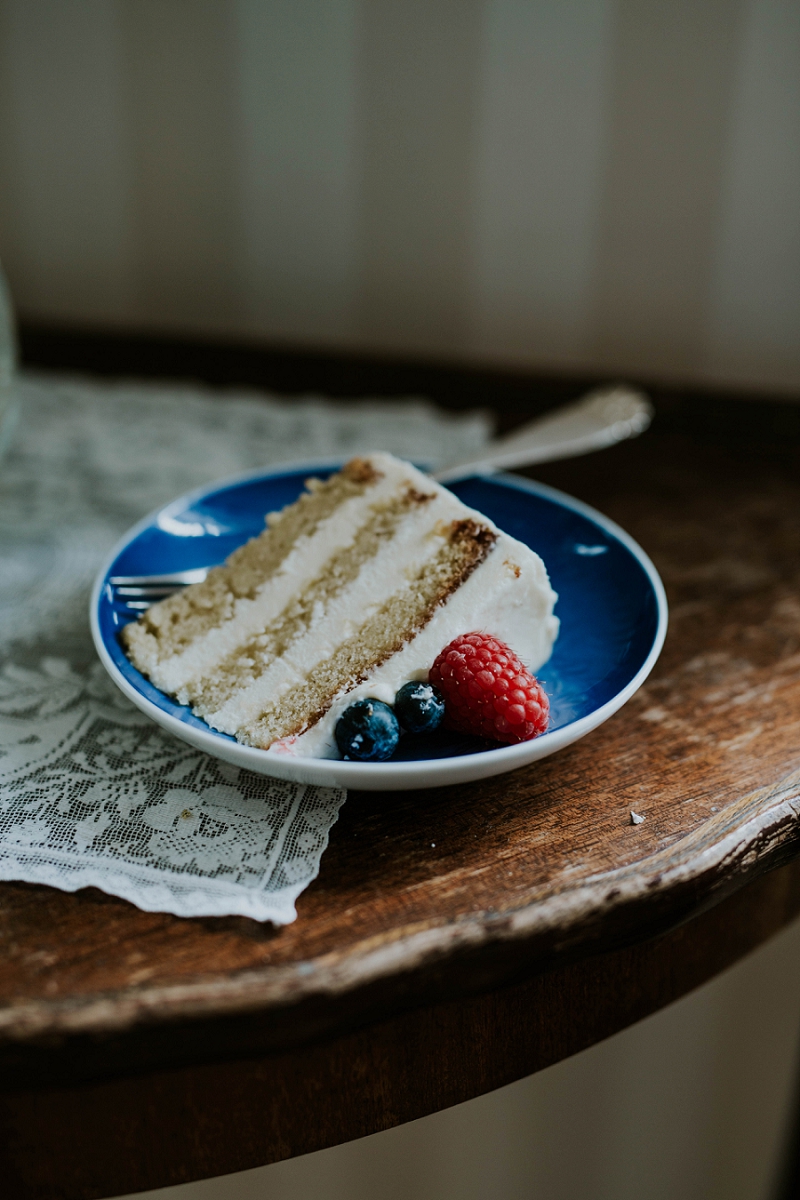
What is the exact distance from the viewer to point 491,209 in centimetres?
119

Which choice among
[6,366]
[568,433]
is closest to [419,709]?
[568,433]

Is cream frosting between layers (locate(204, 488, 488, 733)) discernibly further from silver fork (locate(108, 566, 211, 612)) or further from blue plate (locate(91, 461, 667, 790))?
silver fork (locate(108, 566, 211, 612))

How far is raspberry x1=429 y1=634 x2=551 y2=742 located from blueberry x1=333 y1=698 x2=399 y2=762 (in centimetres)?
4

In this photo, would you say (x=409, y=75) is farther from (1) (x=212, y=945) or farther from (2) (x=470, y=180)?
(1) (x=212, y=945)

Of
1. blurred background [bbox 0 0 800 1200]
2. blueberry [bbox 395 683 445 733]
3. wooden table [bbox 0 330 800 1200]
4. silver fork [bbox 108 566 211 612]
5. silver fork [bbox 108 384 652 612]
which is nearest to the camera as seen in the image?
wooden table [bbox 0 330 800 1200]

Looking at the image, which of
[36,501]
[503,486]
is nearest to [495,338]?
[503,486]

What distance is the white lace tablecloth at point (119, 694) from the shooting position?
527mm

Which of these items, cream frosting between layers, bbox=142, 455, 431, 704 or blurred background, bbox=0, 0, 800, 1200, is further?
blurred background, bbox=0, 0, 800, 1200

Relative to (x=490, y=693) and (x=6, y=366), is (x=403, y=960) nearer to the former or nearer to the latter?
(x=490, y=693)

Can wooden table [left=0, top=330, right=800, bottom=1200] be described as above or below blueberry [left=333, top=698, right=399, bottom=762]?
below

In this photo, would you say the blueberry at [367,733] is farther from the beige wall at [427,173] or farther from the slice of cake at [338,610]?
the beige wall at [427,173]

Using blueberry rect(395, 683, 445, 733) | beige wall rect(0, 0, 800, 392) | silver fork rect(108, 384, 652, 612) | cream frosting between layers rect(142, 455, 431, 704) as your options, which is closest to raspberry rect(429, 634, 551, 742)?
blueberry rect(395, 683, 445, 733)

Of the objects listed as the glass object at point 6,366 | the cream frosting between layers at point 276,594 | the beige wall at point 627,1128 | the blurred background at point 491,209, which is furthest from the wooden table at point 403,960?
the glass object at point 6,366

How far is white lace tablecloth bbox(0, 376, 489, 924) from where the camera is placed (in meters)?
0.53
